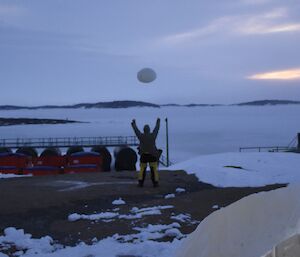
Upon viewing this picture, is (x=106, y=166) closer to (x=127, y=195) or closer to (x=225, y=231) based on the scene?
(x=127, y=195)

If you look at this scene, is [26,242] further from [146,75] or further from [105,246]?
[146,75]

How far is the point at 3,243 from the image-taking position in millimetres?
6742

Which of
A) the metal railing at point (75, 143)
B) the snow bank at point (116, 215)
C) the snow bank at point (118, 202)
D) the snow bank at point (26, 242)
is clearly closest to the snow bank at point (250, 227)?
the snow bank at point (26, 242)

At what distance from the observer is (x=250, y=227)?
2666 millimetres

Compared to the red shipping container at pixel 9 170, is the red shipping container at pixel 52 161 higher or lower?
higher

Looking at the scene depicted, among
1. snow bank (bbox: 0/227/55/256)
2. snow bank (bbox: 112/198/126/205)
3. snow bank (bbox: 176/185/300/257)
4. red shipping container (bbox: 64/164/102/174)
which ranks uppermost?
snow bank (bbox: 176/185/300/257)

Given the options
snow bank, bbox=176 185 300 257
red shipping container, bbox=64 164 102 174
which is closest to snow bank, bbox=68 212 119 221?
snow bank, bbox=176 185 300 257

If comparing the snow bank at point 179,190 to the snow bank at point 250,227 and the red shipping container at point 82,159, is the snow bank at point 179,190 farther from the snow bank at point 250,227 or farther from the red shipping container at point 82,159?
the red shipping container at point 82,159

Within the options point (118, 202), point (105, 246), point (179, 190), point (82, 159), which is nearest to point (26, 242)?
point (105, 246)

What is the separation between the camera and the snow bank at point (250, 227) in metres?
2.45

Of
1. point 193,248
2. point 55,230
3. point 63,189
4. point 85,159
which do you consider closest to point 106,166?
point 85,159

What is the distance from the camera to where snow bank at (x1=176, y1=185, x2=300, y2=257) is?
2.45 metres

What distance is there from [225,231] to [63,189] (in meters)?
9.00

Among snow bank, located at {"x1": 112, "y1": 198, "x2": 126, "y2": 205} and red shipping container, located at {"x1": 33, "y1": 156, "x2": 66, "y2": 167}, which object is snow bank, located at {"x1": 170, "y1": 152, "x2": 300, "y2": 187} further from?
red shipping container, located at {"x1": 33, "y1": 156, "x2": 66, "y2": 167}
